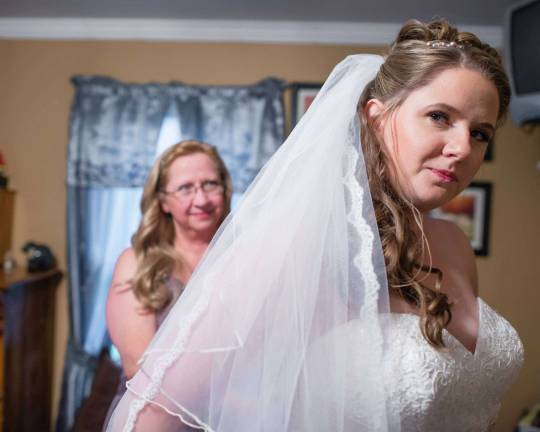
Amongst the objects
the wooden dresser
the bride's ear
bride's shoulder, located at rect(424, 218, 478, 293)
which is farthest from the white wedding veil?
the wooden dresser

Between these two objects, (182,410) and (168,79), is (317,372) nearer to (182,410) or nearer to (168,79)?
(182,410)

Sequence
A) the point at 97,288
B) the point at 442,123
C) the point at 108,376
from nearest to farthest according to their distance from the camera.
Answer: the point at 442,123, the point at 108,376, the point at 97,288

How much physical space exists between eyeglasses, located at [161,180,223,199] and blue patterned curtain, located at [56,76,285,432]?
4.08ft

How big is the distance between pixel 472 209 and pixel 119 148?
255cm

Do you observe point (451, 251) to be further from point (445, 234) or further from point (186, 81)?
point (186, 81)

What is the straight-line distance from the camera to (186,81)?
333 centimetres

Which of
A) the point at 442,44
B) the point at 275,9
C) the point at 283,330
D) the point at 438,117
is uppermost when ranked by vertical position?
the point at 275,9

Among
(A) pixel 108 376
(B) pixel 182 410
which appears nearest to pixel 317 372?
(B) pixel 182 410

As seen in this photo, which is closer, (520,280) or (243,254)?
(243,254)

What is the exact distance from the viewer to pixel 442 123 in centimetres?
85

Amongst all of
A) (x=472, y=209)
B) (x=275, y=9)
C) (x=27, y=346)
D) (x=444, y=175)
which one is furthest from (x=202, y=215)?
(x=472, y=209)

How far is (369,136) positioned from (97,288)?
2766 mm

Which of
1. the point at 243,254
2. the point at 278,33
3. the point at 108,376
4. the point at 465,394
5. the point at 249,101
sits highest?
the point at 278,33

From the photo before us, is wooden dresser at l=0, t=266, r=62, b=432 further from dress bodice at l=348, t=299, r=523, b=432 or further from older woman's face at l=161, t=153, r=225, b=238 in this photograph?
dress bodice at l=348, t=299, r=523, b=432
